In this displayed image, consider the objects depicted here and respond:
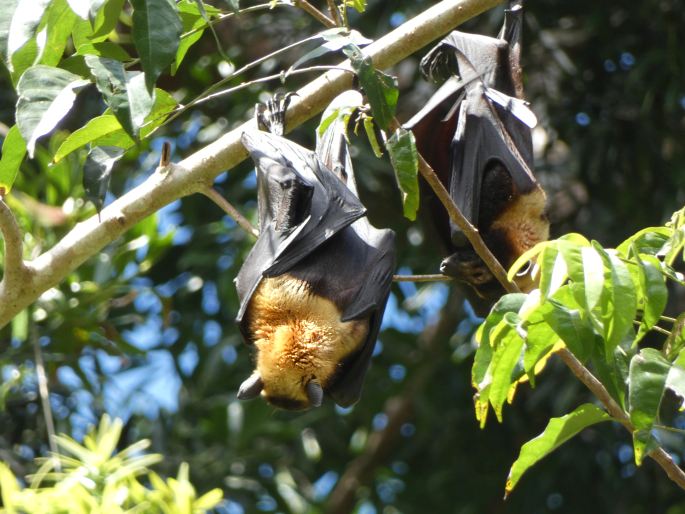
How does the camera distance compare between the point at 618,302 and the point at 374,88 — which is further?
the point at 374,88

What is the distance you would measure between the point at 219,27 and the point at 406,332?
85.0 inches

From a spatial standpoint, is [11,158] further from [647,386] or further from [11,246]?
[647,386]

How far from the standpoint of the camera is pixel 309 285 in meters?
3.62

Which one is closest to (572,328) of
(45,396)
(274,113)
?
(274,113)

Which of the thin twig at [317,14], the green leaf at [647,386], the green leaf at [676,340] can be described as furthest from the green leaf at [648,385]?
the thin twig at [317,14]

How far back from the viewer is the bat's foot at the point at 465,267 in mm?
3570

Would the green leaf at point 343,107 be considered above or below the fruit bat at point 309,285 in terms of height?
above

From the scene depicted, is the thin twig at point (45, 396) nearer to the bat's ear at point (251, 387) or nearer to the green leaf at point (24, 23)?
the bat's ear at point (251, 387)

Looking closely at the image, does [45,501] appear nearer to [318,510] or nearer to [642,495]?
[318,510]

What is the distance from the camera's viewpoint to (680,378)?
2068mm

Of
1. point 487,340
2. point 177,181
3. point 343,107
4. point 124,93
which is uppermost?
point 124,93

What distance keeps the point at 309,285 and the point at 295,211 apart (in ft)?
0.90

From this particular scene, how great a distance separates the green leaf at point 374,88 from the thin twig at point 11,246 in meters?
0.83

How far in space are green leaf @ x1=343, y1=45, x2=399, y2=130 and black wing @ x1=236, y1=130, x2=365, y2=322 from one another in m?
0.99
